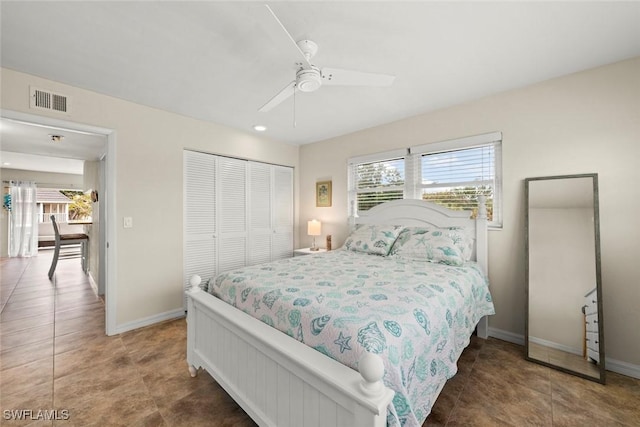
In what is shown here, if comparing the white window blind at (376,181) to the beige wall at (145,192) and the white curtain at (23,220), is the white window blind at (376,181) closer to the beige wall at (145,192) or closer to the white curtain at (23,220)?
the beige wall at (145,192)

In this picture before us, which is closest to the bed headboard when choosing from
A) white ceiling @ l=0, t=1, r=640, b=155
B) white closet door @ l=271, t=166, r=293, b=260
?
white ceiling @ l=0, t=1, r=640, b=155

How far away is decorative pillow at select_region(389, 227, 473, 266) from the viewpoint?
2455 millimetres

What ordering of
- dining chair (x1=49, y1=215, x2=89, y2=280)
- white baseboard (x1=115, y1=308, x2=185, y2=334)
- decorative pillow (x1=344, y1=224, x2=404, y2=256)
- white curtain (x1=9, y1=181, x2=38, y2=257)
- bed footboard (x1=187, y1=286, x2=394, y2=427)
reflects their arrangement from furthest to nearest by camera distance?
white curtain (x1=9, y1=181, x2=38, y2=257) → dining chair (x1=49, y1=215, x2=89, y2=280) → decorative pillow (x1=344, y1=224, x2=404, y2=256) → white baseboard (x1=115, y1=308, x2=185, y2=334) → bed footboard (x1=187, y1=286, x2=394, y2=427)

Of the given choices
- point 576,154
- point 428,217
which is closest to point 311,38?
point 428,217

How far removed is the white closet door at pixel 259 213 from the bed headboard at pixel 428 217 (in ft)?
4.69

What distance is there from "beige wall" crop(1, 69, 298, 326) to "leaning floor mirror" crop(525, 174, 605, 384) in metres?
3.74

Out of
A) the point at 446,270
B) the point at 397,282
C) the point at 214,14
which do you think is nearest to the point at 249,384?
the point at 397,282

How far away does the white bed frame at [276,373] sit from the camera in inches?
37.1

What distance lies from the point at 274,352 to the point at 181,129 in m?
2.98

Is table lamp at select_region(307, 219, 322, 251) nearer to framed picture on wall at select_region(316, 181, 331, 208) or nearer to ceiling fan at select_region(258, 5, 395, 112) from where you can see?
framed picture on wall at select_region(316, 181, 331, 208)

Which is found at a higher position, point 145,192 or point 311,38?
point 311,38

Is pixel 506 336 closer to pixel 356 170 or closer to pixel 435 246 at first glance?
pixel 435 246

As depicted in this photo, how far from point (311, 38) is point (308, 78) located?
0.32 m

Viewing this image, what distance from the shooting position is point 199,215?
3.44 m
